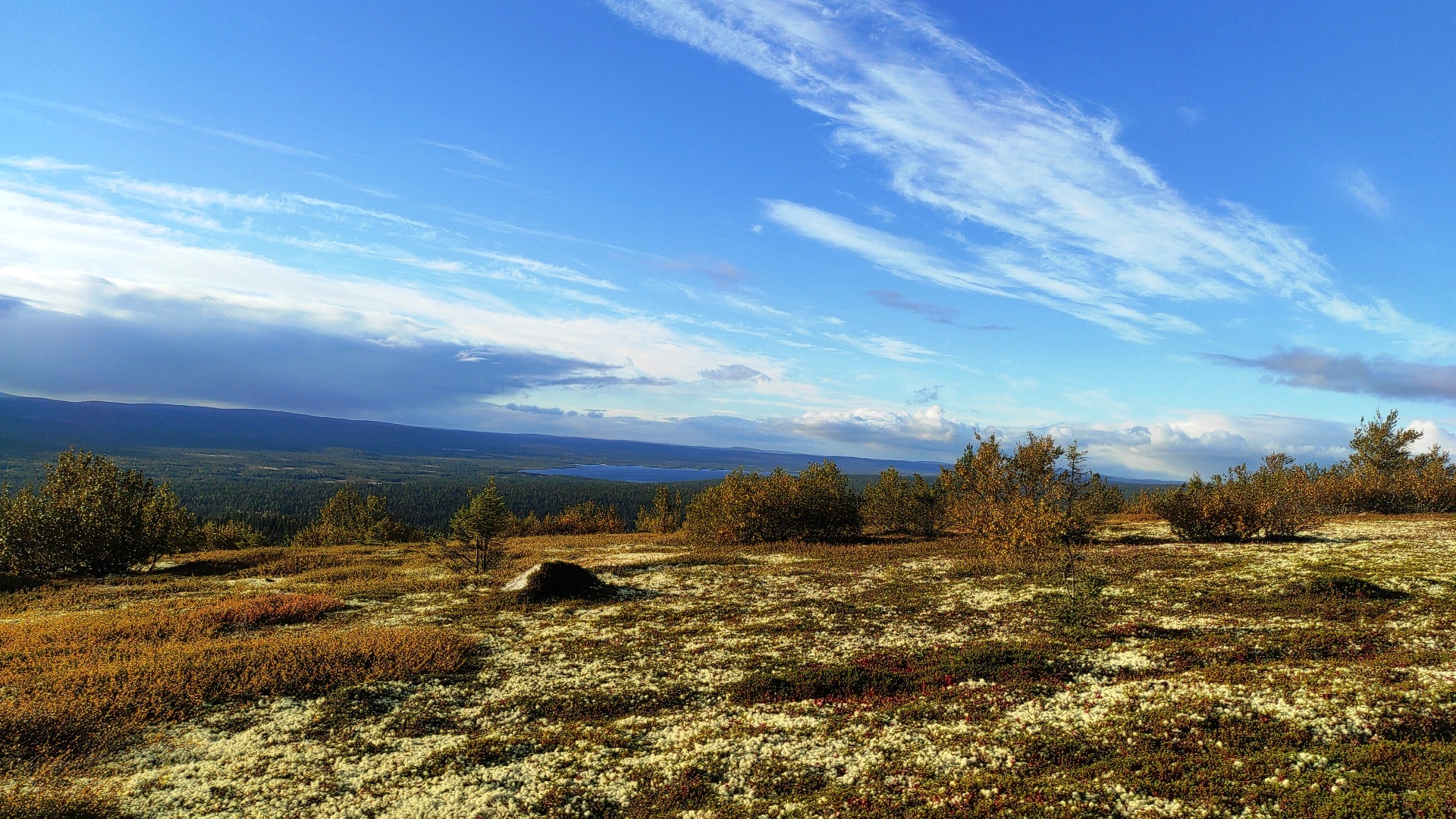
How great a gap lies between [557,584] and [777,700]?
2134 cm

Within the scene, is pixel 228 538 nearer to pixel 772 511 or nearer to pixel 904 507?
pixel 772 511

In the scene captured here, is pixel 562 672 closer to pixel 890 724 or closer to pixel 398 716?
pixel 398 716

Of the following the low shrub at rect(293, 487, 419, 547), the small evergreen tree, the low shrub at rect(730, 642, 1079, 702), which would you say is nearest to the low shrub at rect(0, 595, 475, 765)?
the low shrub at rect(730, 642, 1079, 702)

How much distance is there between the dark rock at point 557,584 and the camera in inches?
1458

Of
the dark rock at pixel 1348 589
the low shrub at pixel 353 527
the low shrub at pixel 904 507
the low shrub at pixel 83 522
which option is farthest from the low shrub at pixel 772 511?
the low shrub at pixel 353 527

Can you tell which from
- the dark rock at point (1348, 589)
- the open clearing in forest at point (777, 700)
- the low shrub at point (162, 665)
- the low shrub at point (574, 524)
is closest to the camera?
the open clearing in forest at point (777, 700)

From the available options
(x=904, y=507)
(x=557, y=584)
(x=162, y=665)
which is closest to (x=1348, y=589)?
(x=557, y=584)

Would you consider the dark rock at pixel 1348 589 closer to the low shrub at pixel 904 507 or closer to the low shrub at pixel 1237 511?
the low shrub at pixel 1237 511

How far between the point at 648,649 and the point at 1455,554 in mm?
42245

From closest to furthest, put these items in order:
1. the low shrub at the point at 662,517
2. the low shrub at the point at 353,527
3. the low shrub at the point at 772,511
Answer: the low shrub at the point at 772,511, the low shrub at the point at 353,527, the low shrub at the point at 662,517

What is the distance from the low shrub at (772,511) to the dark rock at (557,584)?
28.4 metres

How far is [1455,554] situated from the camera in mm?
32250

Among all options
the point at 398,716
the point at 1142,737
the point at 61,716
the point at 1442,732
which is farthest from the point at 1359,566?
the point at 61,716

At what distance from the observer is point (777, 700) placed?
19.8 meters
